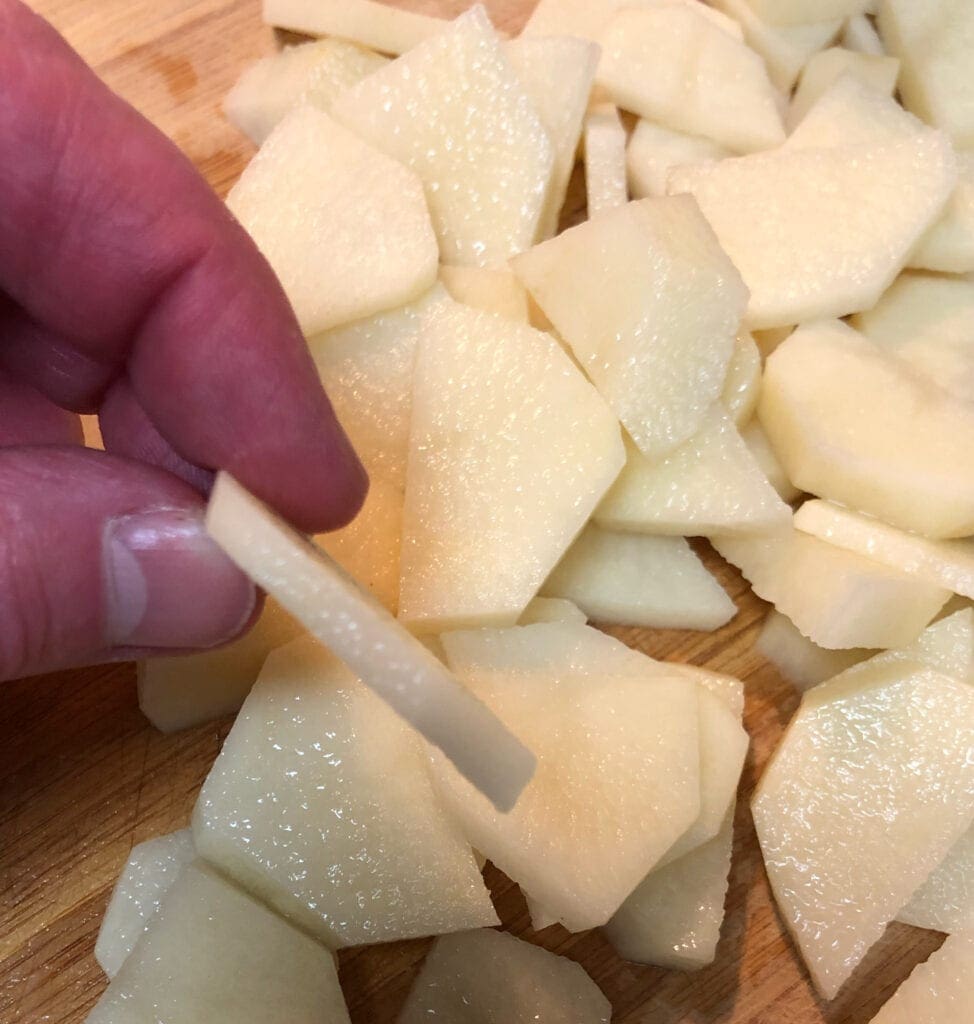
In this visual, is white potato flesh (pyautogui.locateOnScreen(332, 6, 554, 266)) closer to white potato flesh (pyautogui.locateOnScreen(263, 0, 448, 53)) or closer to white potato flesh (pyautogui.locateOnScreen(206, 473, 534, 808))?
white potato flesh (pyautogui.locateOnScreen(263, 0, 448, 53))

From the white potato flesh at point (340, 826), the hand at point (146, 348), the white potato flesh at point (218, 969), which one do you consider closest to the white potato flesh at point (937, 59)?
the hand at point (146, 348)

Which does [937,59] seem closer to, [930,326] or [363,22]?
[930,326]

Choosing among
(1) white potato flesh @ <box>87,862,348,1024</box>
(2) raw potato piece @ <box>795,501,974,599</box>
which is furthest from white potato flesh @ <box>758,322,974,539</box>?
(1) white potato flesh @ <box>87,862,348,1024</box>

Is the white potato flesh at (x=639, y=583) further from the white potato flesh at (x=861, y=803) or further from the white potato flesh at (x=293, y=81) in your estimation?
the white potato flesh at (x=293, y=81)

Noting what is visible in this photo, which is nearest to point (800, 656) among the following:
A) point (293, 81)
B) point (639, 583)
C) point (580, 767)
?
point (639, 583)

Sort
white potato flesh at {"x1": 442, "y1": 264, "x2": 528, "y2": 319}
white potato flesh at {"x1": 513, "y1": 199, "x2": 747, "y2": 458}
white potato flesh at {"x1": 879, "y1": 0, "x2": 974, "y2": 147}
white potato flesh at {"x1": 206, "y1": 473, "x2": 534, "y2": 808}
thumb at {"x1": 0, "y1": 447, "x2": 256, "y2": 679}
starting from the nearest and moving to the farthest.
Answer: white potato flesh at {"x1": 206, "y1": 473, "x2": 534, "y2": 808} < thumb at {"x1": 0, "y1": 447, "x2": 256, "y2": 679} < white potato flesh at {"x1": 513, "y1": 199, "x2": 747, "y2": 458} < white potato flesh at {"x1": 442, "y1": 264, "x2": 528, "y2": 319} < white potato flesh at {"x1": 879, "y1": 0, "x2": 974, "y2": 147}

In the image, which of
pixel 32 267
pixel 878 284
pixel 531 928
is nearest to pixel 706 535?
pixel 878 284
